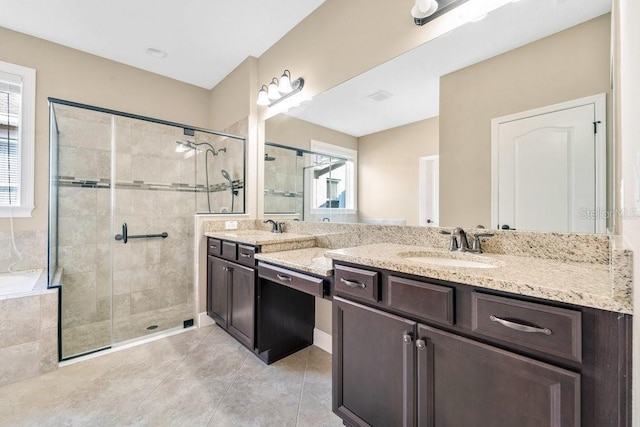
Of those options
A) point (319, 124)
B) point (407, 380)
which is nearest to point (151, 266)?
point (319, 124)

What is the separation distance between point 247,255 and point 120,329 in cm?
152

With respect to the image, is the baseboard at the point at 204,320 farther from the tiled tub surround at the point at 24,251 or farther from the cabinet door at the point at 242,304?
the tiled tub surround at the point at 24,251

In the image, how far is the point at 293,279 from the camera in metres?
1.61

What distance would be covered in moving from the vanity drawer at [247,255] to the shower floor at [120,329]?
3.68ft

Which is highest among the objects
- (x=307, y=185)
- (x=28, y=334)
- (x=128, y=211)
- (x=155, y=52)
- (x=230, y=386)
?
(x=155, y=52)

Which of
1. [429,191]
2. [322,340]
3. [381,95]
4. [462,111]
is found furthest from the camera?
[322,340]

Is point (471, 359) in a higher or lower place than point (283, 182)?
lower

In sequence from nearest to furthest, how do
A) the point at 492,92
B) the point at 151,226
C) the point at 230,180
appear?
1. the point at 492,92
2. the point at 151,226
3. the point at 230,180

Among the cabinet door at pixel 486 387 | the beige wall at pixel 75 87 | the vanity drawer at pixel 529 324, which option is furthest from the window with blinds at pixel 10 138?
the vanity drawer at pixel 529 324

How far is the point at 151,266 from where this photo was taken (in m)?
2.93

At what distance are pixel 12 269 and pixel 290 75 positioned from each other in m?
2.97

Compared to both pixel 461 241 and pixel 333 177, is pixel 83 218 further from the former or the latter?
pixel 461 241

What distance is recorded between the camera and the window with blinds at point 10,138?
2.38 meters

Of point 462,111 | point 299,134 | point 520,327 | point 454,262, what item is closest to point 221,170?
point 299,134
